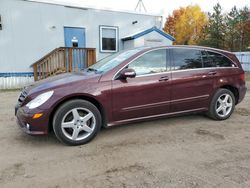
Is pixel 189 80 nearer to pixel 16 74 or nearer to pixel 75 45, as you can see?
pixel 75 45

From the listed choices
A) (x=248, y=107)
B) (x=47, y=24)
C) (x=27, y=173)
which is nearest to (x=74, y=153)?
(x=27, y=173)

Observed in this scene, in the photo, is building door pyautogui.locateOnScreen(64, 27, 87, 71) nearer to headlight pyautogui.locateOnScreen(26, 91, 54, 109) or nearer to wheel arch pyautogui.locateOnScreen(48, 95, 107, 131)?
wheel arch pyautogui.locateOnScreen(48, 95, 107, 131)

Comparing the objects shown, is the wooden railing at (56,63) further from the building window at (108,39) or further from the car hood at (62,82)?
the car hood at (62,82)

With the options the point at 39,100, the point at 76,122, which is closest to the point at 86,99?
→ the point at 76,122

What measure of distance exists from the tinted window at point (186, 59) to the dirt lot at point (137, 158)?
1.15m

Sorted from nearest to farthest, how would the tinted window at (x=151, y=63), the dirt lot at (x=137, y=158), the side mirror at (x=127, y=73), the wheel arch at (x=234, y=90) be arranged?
the dirt lot at (x=137, y=158)
the side mirror at (x=127, y=73)
the tinted window at (x=151, y=63)
the wheel arch at (x=234, y=90)

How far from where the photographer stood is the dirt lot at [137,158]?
2717 millimetres

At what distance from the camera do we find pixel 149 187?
101 inches

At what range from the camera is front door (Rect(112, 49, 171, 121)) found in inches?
155

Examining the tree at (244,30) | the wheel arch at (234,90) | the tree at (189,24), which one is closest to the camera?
the wheel arch at (234,90)

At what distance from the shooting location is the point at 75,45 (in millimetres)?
11211

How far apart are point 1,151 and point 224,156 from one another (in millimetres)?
3212

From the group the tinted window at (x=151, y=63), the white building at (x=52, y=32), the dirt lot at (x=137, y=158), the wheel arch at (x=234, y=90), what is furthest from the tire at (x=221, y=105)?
the white building at (x=52, y=32)

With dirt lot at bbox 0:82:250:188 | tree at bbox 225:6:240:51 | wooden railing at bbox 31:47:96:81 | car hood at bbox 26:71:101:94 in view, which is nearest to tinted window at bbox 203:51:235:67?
dirt lot at bbox 0:82:250:188
